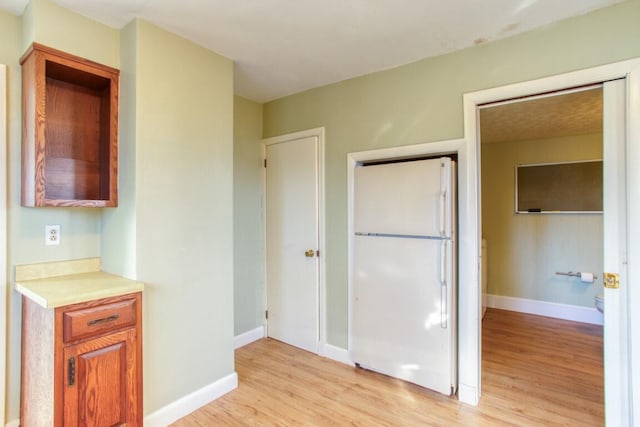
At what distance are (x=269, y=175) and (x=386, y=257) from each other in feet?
4.94

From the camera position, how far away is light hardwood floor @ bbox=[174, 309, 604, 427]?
80.4 inches

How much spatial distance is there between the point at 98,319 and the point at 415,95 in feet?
7.91

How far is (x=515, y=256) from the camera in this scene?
4.28m

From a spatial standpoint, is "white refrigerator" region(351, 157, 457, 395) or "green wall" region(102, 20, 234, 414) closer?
"green wall" region(102, 20, 234, 414)

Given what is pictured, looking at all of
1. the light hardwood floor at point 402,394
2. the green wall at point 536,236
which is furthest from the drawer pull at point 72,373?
the green wall at point 536,236

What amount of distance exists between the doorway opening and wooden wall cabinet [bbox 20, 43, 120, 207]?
10.0ft

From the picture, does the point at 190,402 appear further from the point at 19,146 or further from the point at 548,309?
the point at 548,309

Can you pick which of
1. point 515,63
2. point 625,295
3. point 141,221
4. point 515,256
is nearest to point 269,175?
point 141,221

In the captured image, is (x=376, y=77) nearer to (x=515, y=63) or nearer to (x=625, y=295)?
(x=515, y=63)

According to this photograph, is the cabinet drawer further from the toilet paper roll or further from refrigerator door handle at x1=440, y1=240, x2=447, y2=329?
the toilet paper roll


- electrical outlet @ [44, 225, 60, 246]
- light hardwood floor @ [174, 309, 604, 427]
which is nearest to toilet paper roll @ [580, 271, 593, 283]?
light hardwood floor @ [174, 309, 604, 427]

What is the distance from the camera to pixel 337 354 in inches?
112

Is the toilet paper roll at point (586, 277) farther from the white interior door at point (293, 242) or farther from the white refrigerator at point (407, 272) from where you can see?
the white interior door at point (293, 242)

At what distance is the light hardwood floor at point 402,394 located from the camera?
2.04 meters
